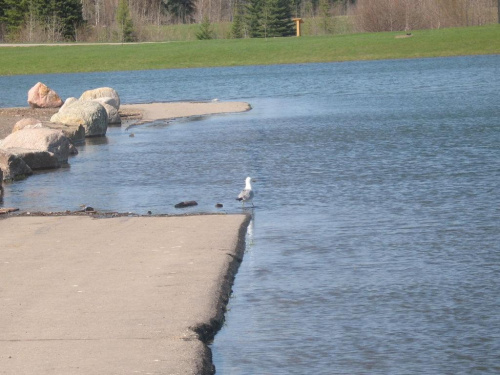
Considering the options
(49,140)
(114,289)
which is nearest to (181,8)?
(49,140)

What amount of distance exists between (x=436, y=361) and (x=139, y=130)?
2095 cm

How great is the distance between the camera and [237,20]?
105 meters

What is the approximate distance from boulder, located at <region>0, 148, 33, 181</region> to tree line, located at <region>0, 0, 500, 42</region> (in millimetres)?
78303

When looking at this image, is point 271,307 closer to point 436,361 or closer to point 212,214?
point 436,361

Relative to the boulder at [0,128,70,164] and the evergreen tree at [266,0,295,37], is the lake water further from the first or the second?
the evergreen tree at [266,0,295,37]

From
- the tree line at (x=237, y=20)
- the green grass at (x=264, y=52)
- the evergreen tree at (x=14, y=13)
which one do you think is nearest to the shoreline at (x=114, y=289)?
the green grass at (x=264, y=52)

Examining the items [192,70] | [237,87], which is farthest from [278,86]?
[192,70]

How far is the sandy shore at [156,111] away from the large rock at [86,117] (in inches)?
135

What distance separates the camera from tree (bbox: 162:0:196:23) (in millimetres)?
119000

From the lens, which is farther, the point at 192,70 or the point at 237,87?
the point at 192,70

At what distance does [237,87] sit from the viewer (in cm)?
4844

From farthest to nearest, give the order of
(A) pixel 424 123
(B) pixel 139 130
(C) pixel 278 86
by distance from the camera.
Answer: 1. (C) pixel 278 86
2. (B) pixel 139 130
3. (A) pixel 424 123

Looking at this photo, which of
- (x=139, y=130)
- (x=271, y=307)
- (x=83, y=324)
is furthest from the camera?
(x=139, y=130)

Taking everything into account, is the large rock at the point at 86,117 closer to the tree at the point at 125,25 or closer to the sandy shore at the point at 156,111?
the sandy shore at the point at 156,111
